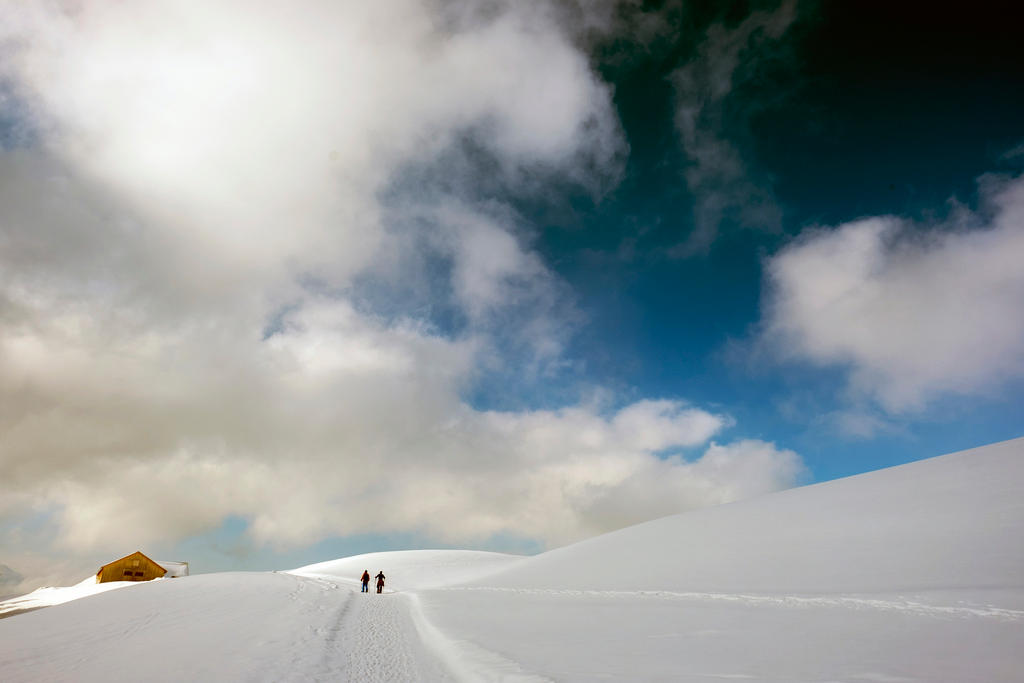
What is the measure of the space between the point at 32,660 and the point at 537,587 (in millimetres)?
22869

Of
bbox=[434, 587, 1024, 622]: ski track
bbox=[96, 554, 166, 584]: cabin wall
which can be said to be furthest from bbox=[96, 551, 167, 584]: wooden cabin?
bbox=[434, 587, 1024, 622]: ski track

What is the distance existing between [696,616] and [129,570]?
7135 cm

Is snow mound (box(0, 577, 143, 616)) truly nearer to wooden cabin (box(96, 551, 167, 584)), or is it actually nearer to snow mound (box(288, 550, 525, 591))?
wooden cabin (box(96, 551, 167, 584))

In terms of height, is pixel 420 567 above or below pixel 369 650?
below

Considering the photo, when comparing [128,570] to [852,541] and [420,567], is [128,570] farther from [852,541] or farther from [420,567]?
[852,541]

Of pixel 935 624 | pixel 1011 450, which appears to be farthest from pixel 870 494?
pixel 935 624

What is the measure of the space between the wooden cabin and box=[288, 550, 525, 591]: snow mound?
61.5 feet

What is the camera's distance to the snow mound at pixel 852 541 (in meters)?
15.3

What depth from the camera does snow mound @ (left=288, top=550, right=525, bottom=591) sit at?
50.1 meters

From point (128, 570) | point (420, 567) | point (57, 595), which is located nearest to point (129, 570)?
point (128, 570)

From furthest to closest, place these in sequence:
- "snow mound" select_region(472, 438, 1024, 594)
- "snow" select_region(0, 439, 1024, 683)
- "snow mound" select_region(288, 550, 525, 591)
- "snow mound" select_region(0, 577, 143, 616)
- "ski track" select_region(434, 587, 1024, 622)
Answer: "snow mound" select_region(0, 577, 143, 616), "snow mound" select_region(288, 550, 525, 591), "snow mound" select_region(472, 438, 1024, 594), "ski track" select_region(434, 587, 1024, 622), "snow" select_region(0, 439, 1024, 683)

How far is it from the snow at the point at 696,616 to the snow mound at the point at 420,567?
77.0 feet

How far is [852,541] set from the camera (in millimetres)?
19875

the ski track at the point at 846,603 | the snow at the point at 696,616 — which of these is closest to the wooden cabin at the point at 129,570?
the snow at the point at 696,616
